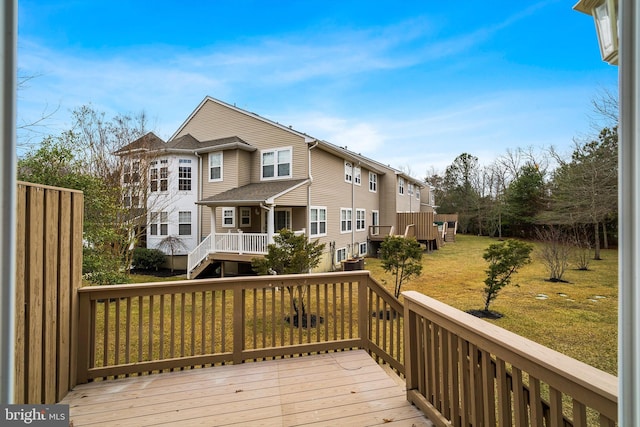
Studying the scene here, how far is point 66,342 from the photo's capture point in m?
2.57

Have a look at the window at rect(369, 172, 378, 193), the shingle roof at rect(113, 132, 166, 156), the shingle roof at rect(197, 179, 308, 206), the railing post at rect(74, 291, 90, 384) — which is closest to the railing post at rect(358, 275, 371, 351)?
the railing post at rect(74, 291, 90, 384)

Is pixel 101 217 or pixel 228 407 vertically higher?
pixel 101 217

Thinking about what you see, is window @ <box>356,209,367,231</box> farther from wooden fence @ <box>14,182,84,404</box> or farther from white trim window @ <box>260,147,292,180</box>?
wooden fence @ <box>14,182,84,404</box>

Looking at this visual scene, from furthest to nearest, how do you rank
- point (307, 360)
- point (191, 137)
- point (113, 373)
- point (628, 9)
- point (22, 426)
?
point (191, 137)
point (307, 360)
point (113, 373)
point (22, 426)
point (628, 9)

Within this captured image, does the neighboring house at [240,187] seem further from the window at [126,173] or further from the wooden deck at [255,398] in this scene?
the wooden deck at [255,398]

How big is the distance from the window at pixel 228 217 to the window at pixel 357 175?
6.17 meters

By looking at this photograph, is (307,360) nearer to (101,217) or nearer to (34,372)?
(34,372)

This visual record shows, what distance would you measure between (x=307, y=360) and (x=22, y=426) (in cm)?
263

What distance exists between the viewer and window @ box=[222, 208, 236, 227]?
12.3m

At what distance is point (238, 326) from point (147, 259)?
33.6ft

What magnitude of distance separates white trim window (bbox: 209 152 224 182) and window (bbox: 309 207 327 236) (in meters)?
4.08

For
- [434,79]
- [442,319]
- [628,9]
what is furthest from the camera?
[434,79]

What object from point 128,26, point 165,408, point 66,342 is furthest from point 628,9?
point 66,342

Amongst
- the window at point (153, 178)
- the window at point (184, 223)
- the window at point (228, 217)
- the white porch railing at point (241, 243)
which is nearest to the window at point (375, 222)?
the window at point (228, 217)
